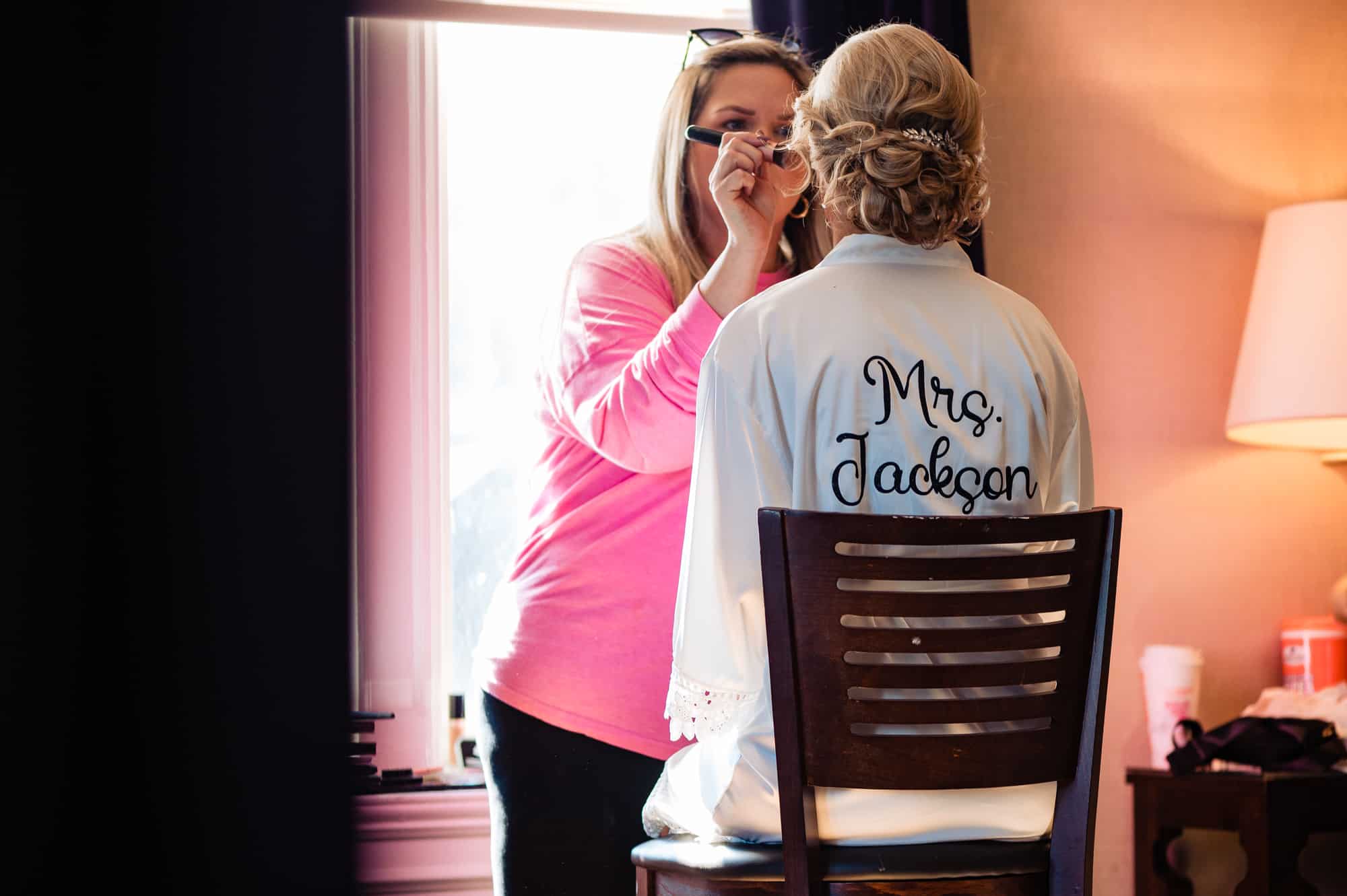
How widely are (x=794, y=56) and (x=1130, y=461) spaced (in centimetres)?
112

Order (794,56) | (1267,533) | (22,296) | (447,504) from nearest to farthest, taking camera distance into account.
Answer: (22,296) → (794,56) → (447,504) → (1267,533)

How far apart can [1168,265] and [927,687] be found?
65.5 inches

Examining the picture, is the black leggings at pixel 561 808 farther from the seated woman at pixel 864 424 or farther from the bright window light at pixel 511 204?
the bright window light at pixel 511 204

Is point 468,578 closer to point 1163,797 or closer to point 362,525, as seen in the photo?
point 362,525

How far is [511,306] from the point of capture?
7.45 feet

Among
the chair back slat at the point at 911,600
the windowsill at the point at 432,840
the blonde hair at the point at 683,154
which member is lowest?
the windowsill at the point at 432,840

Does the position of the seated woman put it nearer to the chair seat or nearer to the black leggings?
the chair seat

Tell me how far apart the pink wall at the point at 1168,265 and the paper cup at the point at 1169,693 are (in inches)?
4.1

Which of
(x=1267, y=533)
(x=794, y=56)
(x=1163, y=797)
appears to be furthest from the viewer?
(x=1267, y=533)

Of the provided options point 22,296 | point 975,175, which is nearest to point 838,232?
point 975,175

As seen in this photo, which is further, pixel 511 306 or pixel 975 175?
pixel 511 306

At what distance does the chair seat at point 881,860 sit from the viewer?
884 millimetres

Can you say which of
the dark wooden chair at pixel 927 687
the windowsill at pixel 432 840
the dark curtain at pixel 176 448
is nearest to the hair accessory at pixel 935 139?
the dark wooden chair at pixel 927 687

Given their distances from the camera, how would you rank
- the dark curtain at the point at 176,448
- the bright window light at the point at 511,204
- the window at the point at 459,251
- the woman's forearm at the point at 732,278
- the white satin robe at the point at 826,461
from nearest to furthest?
the dark curtain at the point at 176,448, the white satin robe at the point at 826,461, the woman's forearm at the point at 732,278, the window at the point at 459,251, the bright window light at the point at 511,204
